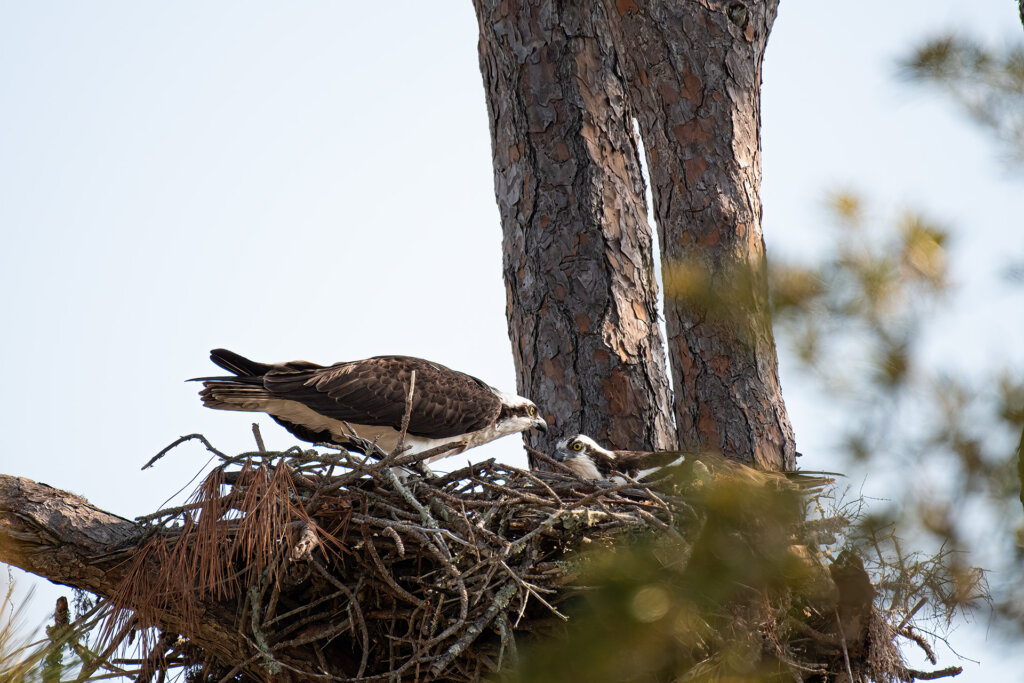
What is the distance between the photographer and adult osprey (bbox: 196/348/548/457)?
6789mm

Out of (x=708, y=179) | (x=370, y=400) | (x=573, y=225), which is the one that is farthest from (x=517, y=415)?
(x=708, y=179)

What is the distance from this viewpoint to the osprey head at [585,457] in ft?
19.6

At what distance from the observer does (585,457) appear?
5.99 m

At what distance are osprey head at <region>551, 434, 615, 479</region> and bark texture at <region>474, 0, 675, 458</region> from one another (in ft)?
1.76

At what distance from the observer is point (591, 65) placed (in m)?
7.24

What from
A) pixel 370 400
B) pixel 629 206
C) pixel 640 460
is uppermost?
pixel 629 206

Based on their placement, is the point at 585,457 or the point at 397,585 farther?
the point at 585,457

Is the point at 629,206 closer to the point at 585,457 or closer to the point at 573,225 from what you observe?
the point at 573,225

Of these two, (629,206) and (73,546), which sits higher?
(629,206)

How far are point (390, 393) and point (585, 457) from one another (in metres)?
1.55

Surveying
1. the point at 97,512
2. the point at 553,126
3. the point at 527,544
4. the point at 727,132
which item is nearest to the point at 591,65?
the point at 553,126

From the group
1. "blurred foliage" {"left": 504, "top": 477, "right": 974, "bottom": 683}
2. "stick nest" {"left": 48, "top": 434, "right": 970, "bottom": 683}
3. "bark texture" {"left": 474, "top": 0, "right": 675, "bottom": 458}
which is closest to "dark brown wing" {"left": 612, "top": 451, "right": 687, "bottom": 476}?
"bark texture" {"left": 474, "top": 0, "right": 675, "bottom": 458}

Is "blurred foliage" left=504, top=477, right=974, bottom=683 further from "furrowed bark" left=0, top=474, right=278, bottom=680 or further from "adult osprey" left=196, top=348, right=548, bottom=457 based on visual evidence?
"adult osprey" left=196, top=348, right=548, bottom=457

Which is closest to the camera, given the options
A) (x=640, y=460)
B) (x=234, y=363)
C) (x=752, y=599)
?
(x=752, y=599)
